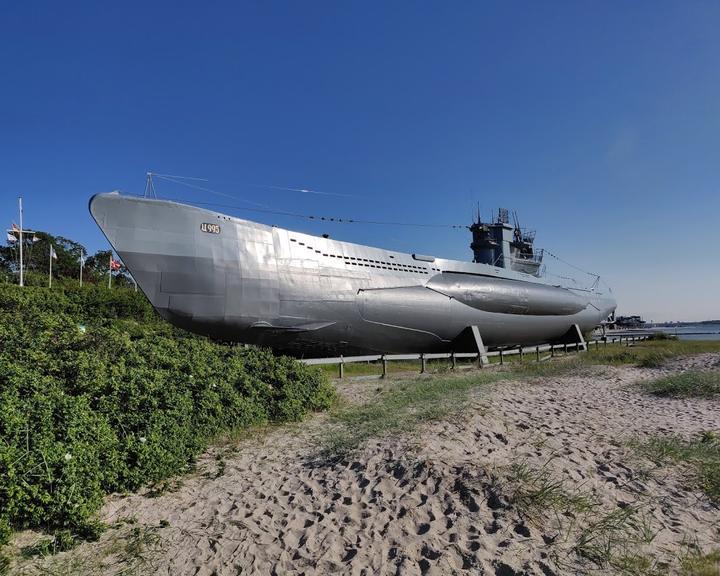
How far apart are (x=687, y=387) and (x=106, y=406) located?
12054 millimetres

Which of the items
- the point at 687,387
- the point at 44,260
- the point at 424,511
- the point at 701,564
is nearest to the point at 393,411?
the point at 424,511

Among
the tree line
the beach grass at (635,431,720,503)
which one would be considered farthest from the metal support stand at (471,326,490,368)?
the tree line

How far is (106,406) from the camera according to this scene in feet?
16.4

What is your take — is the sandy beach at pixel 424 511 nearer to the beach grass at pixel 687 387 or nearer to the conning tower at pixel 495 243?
the beach grass at pixel 687 387

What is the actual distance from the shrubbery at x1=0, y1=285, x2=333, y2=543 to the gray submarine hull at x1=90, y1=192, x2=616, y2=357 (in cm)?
223

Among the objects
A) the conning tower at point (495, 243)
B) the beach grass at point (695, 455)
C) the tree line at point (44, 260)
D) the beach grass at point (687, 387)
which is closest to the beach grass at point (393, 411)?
the beach grass at point (695, 455)

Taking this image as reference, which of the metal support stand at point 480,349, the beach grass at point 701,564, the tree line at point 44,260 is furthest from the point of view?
the tree line at point 44,260

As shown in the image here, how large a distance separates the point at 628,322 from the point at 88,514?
73651mm

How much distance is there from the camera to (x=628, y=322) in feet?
208

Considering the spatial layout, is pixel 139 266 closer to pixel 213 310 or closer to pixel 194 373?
pixel 213 310

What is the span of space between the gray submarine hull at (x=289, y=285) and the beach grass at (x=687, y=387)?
7431 mm

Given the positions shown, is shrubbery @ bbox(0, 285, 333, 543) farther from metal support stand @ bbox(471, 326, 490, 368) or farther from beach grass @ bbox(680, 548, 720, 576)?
metal support stand @ bbox(471, 326, 490, 368)

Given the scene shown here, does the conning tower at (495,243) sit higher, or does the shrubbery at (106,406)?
the conning tower at (495,243)

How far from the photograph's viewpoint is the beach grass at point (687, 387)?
9.72 metres
